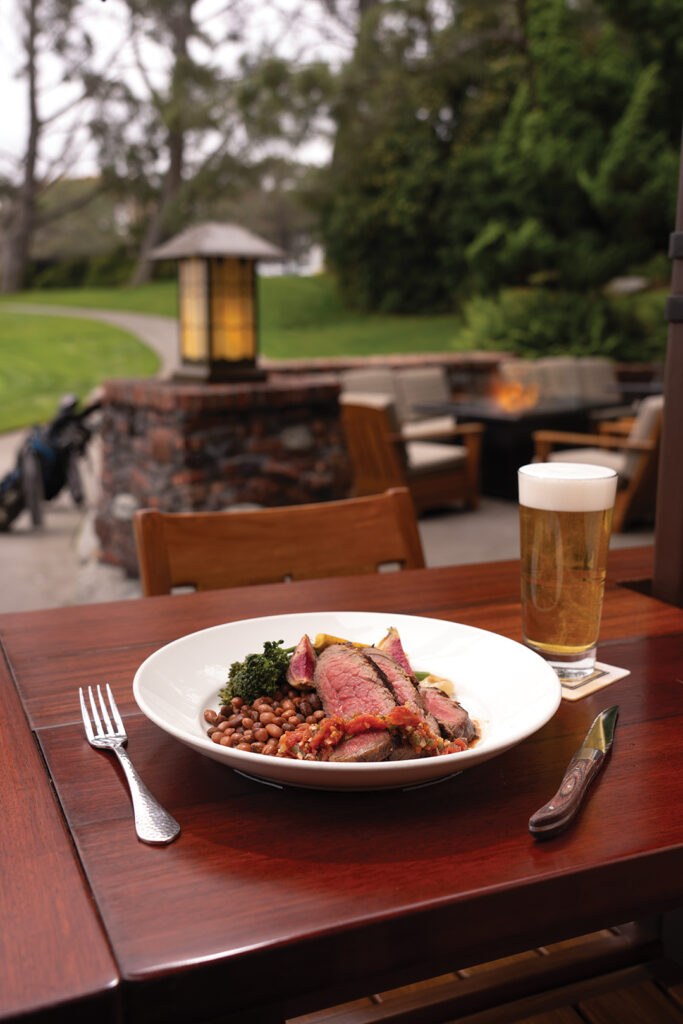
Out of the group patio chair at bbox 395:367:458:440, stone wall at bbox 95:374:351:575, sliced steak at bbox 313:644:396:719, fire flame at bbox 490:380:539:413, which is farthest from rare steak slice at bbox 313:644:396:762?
fire flame at bbox 490:380:539:413

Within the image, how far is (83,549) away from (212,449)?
122cm

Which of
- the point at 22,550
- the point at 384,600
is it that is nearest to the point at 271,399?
the point at 22,550

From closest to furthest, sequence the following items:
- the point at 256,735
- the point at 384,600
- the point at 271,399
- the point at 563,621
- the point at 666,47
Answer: the point at 256,735 < the point at 563,621 < the point at 384,600 < the point at 271,399 < the point at 666,47

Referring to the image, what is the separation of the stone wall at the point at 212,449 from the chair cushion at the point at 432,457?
96 cm

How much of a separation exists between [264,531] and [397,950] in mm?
1025

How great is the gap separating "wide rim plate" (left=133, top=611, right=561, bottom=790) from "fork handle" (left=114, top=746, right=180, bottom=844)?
0.05 m

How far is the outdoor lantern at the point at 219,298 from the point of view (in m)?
4.11

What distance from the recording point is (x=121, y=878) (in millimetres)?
578

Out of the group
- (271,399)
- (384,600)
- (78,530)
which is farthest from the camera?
(78,530)

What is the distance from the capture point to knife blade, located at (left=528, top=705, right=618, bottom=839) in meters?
0.62

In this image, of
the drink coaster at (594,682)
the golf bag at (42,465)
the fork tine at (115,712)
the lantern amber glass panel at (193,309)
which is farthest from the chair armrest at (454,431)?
the fork tine at (115,712)

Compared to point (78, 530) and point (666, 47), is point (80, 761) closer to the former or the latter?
point (78, 530)

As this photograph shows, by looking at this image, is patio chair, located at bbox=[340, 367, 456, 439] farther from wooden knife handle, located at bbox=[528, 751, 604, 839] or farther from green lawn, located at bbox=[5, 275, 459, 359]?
green lawn, located at bbox=[5, 275, 459, 359]

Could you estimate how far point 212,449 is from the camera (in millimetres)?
4047
